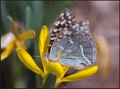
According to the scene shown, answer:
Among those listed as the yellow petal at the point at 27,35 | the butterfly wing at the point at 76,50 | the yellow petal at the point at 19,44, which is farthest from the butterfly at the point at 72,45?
the yellow petal at the point at 19,44

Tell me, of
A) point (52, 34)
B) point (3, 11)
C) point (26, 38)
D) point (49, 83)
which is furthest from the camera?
point (3, 11)

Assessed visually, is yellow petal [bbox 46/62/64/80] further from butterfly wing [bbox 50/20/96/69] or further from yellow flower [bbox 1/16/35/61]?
yellow flower [bbox 1/16/35/61]

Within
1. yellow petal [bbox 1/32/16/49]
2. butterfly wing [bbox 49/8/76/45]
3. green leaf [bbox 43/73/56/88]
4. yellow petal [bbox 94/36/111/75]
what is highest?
butterfly wing [bbox 49/8/76/45]

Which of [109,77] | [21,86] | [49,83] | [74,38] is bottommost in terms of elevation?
[109,77]

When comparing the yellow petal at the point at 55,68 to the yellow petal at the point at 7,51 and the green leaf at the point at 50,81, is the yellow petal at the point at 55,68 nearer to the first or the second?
the green leaf at the point at 50,81

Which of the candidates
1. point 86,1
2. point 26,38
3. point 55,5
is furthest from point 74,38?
point 86,1

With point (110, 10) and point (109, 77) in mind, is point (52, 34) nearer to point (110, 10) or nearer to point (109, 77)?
point (109, 77)

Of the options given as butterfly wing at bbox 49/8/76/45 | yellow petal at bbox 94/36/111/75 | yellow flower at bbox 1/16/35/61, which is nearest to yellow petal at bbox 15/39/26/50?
yellow flower at bbox 1/16/35/61
